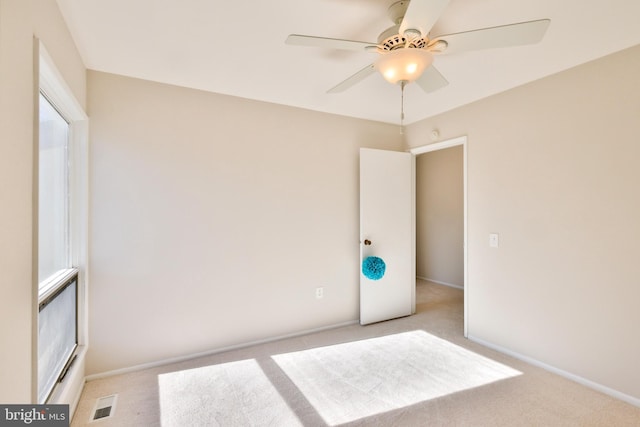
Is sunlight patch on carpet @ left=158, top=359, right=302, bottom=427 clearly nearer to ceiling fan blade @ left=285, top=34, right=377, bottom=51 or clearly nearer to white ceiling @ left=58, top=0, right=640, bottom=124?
ceiling fan blade @ left=285, top=34, right=377, bottom=51

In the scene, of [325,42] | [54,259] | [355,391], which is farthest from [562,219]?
[54,259]

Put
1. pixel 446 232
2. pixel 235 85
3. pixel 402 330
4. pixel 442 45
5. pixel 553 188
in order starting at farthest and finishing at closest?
pixel 446 232 < pixel 402 330 < pixel 235 85 < pixel 553 188 < pixel 442 45

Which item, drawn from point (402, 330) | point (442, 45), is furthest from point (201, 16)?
point (402, 330)

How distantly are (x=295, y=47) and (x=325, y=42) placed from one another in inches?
21.1

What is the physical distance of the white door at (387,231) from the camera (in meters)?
3.43

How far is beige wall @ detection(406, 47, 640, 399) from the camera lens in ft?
6.70

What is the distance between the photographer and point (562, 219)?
7.73ft

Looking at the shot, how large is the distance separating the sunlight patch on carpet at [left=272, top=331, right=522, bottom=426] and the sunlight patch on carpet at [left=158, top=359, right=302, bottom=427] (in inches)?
9.2

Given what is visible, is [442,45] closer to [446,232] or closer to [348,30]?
[348,30]

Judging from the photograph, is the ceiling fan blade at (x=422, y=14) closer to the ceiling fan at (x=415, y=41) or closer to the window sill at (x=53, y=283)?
the ceiling fan at (x=415, y=41)

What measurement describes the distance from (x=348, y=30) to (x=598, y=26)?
1.49m

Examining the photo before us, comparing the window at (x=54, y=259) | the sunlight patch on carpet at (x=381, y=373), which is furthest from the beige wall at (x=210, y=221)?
the sunlight patch on carpet at (x=381, y=373)

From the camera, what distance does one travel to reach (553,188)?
241 cm

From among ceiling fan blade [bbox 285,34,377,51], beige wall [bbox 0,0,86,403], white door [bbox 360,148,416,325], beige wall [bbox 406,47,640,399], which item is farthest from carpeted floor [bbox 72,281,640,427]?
ceiling fan blade [bbox 285,34,377,51]
